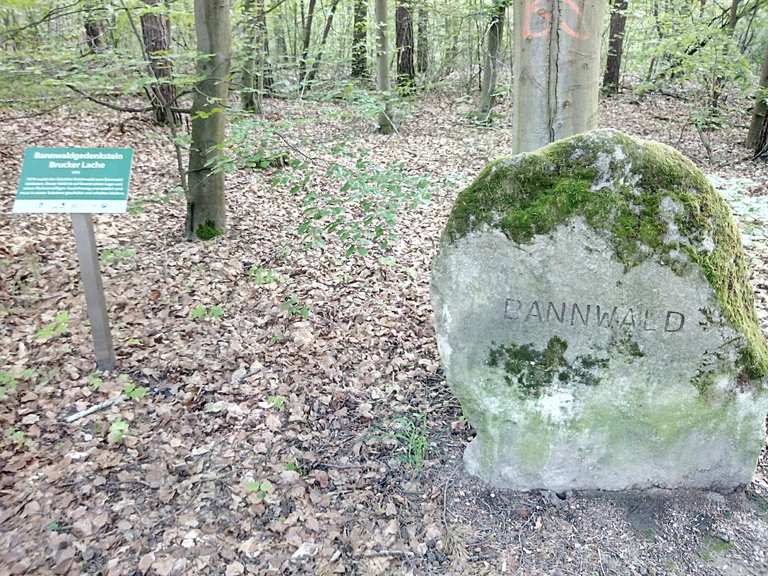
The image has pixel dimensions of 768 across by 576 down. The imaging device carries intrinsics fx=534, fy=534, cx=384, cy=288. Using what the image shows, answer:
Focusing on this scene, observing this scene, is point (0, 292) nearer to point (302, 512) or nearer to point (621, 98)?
point (302, 512)

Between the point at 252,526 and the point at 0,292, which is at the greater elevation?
the point at 0,292

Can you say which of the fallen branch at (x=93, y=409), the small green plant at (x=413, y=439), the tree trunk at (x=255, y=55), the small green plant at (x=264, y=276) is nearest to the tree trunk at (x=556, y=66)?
the small green plant at (x=413, y=439)

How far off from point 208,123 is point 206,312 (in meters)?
2.23

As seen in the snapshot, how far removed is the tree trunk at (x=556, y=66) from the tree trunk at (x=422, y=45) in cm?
1474

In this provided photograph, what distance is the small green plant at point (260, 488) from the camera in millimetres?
3014

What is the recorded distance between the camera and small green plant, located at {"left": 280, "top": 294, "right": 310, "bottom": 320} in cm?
471

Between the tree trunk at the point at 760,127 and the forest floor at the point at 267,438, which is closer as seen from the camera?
the forest floor at the point at 267,438

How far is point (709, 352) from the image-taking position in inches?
98.3

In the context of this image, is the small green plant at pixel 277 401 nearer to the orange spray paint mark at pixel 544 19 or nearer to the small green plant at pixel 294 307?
the small green plant at pixel 294 307

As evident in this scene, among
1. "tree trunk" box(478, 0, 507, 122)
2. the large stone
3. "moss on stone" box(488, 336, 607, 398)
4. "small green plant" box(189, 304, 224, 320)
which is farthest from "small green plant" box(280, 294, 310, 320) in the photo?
"tree trunk" box(478, 0, 507, 122)

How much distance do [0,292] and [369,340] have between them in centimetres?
339

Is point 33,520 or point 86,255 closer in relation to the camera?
point 33,520

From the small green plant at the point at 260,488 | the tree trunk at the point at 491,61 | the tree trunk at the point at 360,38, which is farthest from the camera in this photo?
the tree trunk at the point at 360,38

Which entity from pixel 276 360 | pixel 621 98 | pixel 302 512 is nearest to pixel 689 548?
pixel 302 512
